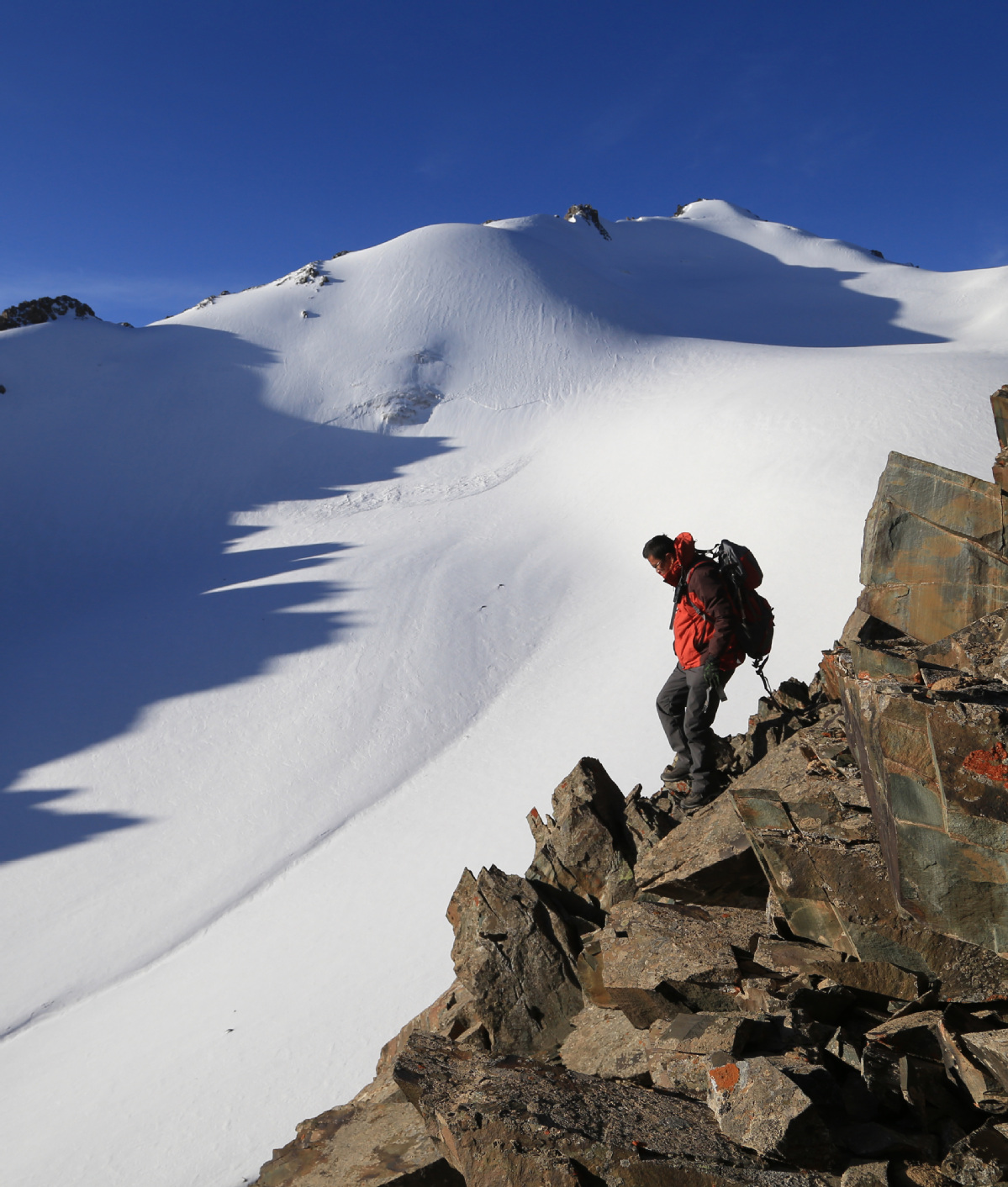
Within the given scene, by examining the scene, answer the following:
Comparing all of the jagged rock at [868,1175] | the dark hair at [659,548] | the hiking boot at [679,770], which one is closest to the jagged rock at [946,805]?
the jagged rock at [868,1175]

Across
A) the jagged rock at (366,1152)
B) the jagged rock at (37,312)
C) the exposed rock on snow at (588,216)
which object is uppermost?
the exposed rock on snow at (588,216)

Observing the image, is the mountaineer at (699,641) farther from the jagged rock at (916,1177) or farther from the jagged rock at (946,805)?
the jagged rock at (916,1177)

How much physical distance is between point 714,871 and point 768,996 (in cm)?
108

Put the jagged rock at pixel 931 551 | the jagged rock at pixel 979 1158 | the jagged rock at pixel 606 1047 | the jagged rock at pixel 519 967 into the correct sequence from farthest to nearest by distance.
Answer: the jagged rock at pixel 931 551 → the jagged rock at pixel 519 967 → the jagged rock at pixel 606 1047 → the jagged rock at pixel 979 1158

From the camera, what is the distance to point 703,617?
552 centimetres

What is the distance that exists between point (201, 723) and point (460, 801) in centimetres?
456

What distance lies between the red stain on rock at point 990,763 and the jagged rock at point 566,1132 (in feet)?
5.10

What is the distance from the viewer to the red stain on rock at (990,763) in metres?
2.81

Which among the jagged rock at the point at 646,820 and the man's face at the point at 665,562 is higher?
the man's face at the point at 665,562

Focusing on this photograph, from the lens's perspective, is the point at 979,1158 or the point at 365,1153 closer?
the point at 979,1158

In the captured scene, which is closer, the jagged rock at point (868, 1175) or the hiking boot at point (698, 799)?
the jagged rock at point (868, 1175)

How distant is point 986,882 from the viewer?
2902 mm

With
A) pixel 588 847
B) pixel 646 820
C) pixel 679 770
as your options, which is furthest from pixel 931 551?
pixel 588 847

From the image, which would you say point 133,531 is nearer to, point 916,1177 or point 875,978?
point 875,978
